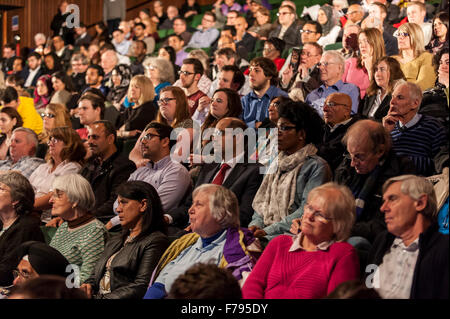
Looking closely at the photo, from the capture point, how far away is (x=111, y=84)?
645cm

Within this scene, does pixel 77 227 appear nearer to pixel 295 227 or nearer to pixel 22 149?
pixel 295 227

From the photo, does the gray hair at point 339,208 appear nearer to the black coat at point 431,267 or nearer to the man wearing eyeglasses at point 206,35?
the black coat at point 431,267

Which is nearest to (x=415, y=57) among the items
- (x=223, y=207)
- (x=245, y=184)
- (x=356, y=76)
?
(x=356, y=76)

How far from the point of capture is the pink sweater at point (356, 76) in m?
4.41

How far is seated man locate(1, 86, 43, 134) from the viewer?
568 cm

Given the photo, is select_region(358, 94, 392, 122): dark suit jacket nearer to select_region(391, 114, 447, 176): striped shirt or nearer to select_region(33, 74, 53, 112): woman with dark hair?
select_region(391, 114, 447, 176): striped shirt

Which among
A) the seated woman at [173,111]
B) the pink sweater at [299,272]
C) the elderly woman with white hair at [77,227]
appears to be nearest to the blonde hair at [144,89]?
the seated woman at [173,111]

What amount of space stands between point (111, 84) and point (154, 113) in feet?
5.25

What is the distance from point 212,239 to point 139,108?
236 centimetres

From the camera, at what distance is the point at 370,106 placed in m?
3.97

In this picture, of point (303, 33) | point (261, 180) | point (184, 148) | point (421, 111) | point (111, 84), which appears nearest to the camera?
point (261, 180)

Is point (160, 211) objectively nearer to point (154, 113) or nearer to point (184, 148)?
point (184, 148)

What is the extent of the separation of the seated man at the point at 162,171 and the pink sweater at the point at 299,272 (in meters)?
1.21

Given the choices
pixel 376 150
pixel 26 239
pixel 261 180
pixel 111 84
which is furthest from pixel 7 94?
pixel 376 150
